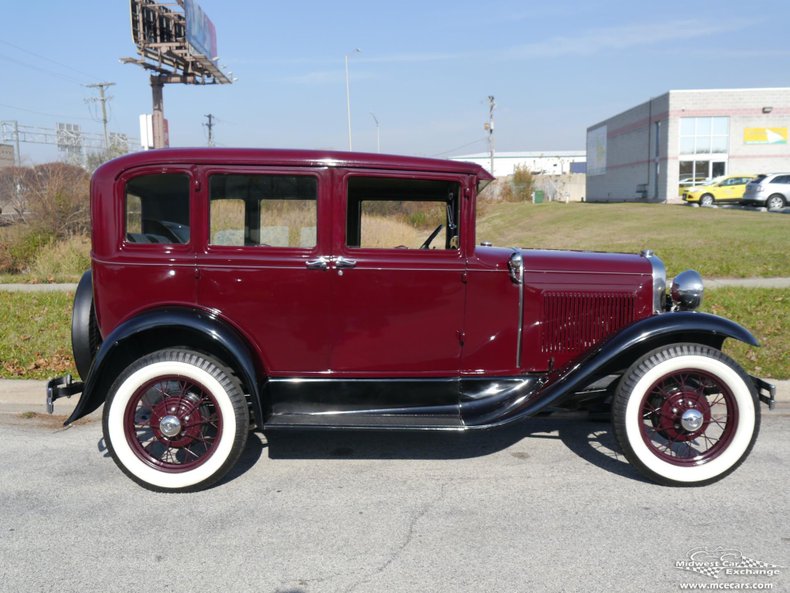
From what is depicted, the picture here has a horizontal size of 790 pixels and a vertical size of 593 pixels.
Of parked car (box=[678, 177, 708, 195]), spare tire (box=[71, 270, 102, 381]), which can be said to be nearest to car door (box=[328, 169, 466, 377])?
spare tire (box=[71, 270, 102, 381])

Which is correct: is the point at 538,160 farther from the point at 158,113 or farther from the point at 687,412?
the point at 687,412

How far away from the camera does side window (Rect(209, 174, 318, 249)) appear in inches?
155

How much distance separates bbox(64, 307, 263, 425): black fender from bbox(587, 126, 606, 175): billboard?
50.9 metres

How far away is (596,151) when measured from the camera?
175 ft

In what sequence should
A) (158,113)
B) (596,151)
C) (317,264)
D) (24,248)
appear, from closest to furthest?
(317,264) → (24,248) → (158,113) → (596,151)

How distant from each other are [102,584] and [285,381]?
1.50 m

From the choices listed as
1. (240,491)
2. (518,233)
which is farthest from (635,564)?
(518,233)

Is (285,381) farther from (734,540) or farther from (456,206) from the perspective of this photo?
(734,540)

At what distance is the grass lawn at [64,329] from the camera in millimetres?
6166

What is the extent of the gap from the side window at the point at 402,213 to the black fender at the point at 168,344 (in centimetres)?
Answer: 91

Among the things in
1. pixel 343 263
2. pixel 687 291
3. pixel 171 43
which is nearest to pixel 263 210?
pixel 343 263

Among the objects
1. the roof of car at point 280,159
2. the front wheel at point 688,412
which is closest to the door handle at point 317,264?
the roof of car at point 280,159

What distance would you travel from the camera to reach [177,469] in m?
3.78

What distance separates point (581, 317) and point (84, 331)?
123 inches
